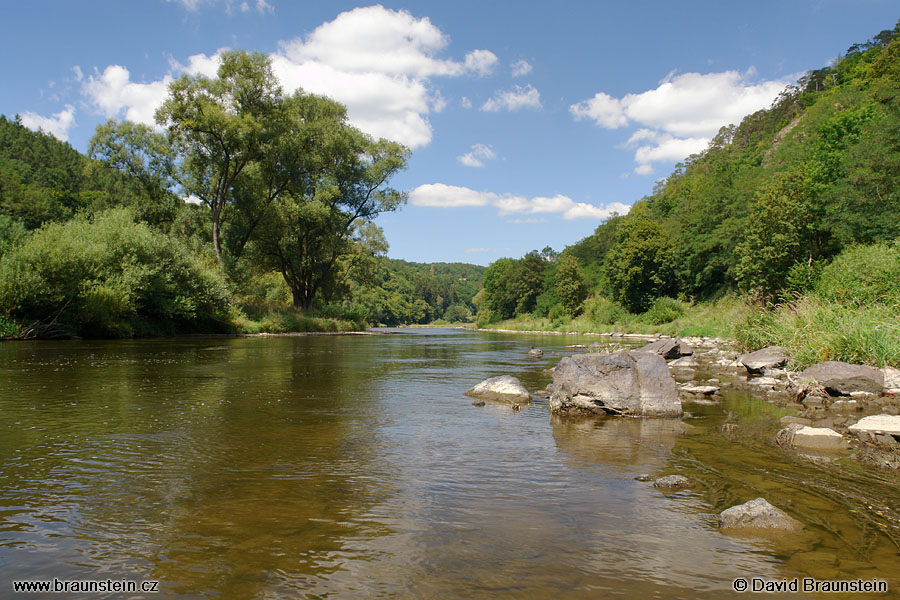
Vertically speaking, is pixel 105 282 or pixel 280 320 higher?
pixel 105 282

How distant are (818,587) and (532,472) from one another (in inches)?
130

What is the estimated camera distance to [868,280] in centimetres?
2014

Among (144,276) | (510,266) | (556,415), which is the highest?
(510,266)

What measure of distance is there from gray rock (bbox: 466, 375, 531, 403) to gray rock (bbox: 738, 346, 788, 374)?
9563 mm

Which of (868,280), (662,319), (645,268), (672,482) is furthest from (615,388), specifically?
(645,268)

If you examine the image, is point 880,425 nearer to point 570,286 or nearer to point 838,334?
point 838,334

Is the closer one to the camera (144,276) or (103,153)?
(144,276)

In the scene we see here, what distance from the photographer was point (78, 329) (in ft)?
94.5

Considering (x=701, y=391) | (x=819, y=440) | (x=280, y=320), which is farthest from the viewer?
(x=280, y=320)

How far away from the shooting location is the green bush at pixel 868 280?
18.6 meters

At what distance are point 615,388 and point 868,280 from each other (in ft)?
53.4

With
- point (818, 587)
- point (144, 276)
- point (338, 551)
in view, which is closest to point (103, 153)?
point (144, 276)

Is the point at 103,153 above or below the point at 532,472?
above

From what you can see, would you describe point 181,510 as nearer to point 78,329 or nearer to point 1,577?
point 1,577
